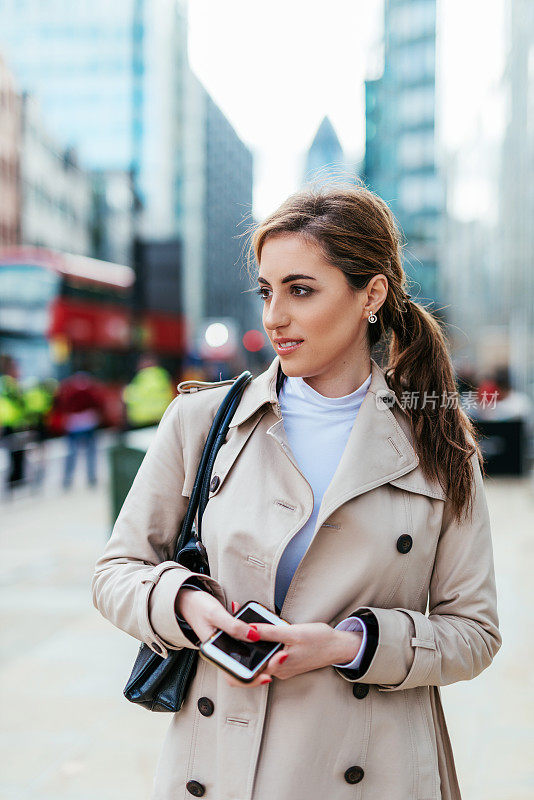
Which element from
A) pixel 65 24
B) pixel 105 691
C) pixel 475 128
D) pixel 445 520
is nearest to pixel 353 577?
pixel 445 520

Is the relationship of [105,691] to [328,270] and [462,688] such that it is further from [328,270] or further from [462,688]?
[328,270]

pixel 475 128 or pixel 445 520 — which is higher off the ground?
pixel 475 128

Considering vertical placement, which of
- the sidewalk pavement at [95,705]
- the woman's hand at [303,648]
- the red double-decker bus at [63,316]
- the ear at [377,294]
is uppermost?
the red double-decker bus at [63,316]

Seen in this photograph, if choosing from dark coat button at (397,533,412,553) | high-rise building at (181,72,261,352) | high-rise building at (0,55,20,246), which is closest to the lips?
dark coat button at (397,533,412,553)

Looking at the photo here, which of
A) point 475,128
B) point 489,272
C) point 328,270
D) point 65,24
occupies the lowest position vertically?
point 328,270

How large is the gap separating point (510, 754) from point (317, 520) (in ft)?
8.68

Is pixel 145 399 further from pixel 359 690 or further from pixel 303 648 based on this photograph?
pixel 303 648

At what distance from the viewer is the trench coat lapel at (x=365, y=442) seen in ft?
4.83

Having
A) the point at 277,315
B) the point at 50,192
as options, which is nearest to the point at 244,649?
the point at 277,315

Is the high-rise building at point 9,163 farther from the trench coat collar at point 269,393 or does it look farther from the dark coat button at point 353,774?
the dark coat button at point 353,774

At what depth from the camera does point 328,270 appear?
1.51 m

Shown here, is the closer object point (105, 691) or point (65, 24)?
point (105, 691)

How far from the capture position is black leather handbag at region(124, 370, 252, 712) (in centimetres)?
153

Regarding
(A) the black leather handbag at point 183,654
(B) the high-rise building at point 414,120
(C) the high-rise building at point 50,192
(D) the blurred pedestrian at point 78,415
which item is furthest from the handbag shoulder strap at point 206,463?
(B) the high-rise building at point 414,120
